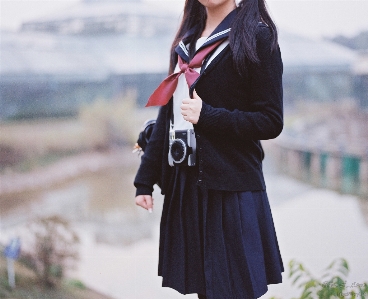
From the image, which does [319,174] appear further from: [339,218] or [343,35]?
[343,35]

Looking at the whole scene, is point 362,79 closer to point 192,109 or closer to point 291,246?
point 291,246

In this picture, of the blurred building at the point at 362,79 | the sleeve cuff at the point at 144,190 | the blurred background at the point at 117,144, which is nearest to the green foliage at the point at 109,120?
the blurred background at the point at 117,144

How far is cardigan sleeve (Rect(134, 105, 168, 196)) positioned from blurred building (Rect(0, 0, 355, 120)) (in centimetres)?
130

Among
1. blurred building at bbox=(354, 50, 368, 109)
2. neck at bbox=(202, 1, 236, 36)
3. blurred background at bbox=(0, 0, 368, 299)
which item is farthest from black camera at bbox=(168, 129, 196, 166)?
blurred building at bbox=(354, 50, 368, 109)

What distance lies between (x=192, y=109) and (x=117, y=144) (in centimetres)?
160

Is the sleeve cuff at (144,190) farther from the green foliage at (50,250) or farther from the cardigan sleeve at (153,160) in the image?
the green foliage at (50,250)

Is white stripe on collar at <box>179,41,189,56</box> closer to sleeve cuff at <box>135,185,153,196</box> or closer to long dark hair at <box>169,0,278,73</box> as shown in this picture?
long dark hair at <box>169,0,278,73</box>

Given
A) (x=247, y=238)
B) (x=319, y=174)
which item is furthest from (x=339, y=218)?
(x=247, y=238)

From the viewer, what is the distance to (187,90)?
1.70 metres

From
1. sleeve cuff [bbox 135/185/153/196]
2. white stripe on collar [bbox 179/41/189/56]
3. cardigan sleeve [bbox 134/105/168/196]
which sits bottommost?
sleeve cuff [bbox 135/185/153/196]

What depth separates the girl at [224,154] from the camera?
1556 mm

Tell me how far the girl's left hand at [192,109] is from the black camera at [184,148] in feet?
0.34

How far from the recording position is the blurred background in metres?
2.86

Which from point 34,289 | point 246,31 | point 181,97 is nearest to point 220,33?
point 246,31
